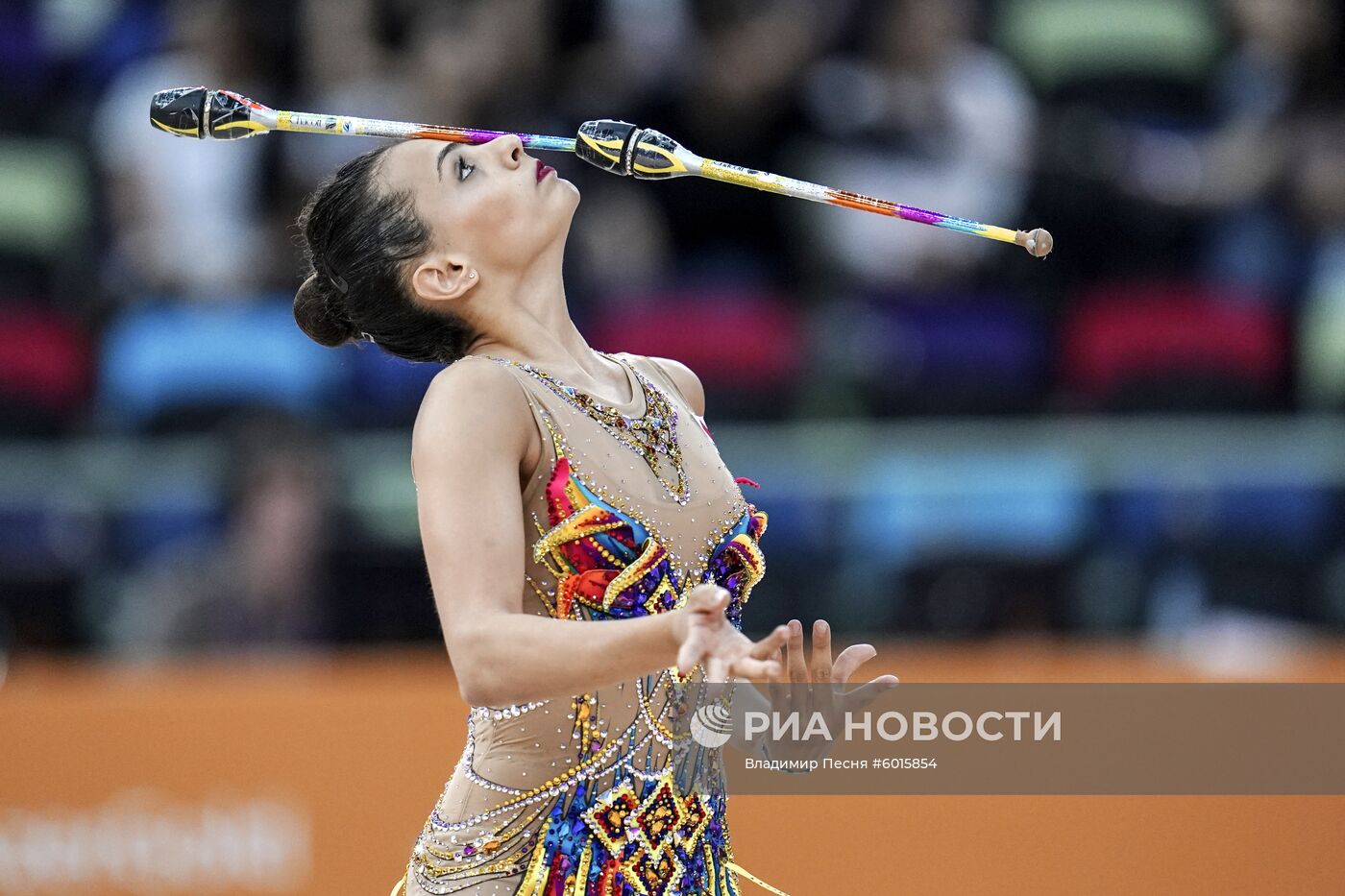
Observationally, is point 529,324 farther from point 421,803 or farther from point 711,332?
point 711,332

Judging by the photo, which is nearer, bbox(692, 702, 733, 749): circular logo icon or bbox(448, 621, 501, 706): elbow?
bbox(448, 621, 501, 706): elbow

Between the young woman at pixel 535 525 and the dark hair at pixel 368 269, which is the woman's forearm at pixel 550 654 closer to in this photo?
the young woman at pixel 535 525

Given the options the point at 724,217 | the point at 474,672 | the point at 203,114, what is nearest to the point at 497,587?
the point at 474,672

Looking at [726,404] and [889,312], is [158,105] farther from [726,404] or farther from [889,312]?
[889,312]

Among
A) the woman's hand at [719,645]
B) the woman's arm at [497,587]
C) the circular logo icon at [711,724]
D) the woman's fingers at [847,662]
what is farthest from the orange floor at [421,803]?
the woman's hand at [719,645]

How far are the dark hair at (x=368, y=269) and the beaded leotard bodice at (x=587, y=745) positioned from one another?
0.18m

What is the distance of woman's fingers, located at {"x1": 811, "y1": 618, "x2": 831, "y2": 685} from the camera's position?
2.03m

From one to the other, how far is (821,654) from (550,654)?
0.41 meters

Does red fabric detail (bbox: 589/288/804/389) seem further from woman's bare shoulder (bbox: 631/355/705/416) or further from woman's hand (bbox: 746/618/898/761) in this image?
woman's hand (bbox: 746/618/898/761)

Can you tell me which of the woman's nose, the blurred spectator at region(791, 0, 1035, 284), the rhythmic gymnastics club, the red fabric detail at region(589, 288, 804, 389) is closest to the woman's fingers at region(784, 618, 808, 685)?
the rhythmic gymnastics club

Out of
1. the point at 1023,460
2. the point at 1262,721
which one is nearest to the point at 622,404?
the point at 1262,721

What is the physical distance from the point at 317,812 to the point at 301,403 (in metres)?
1.47

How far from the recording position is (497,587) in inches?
73.4

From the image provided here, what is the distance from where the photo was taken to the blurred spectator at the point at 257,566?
4422 millimetres
